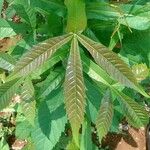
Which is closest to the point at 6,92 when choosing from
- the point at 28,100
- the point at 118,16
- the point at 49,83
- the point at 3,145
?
the point at 28,100

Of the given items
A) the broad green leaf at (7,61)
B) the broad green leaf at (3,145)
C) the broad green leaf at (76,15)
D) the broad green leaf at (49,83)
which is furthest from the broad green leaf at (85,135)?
the broad green leaf at (3,145)

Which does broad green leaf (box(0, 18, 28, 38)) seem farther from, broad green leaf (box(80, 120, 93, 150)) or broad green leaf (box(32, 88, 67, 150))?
broad green leaf (box(80, 120, 93, 150))

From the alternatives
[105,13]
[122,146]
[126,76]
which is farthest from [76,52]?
[122,146]

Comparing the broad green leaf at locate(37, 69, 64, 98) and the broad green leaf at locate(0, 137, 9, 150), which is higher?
the broad green leaf at locate(37, 69, 64, 98)

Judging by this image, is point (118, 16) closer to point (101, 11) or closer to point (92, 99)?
point (101, 11)

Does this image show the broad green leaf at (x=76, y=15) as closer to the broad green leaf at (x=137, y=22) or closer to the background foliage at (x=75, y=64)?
the background foliage at (x=75, y=64)

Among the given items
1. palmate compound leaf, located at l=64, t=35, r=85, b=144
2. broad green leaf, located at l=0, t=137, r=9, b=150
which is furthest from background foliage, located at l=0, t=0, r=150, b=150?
broad green leaf, located at l=0, t=137, r=9, b=150

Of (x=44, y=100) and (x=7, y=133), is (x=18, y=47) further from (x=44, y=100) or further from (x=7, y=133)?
(x=7, y=133)
